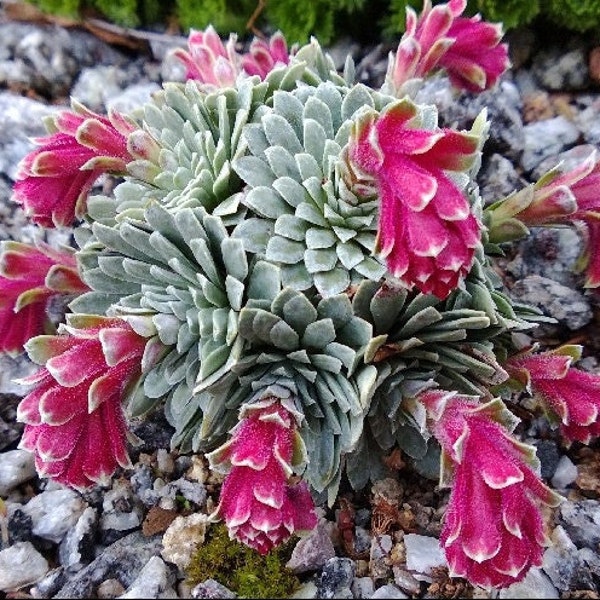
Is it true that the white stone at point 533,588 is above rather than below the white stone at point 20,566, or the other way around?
above

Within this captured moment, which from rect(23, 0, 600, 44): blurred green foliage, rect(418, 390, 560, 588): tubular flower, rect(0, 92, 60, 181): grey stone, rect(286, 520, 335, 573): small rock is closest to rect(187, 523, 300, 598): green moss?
rect(286, 520, 335, 573): small rock

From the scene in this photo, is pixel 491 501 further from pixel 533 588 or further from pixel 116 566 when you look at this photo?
pixel 116 566

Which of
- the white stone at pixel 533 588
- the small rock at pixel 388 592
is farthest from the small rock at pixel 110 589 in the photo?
the white stone at pixel 533 588

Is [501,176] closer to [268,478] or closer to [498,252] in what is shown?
[498,252]

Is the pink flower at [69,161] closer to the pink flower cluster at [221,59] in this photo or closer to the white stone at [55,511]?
the pink flower cluster at [221,59]

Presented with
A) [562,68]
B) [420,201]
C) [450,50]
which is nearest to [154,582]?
[420,201]

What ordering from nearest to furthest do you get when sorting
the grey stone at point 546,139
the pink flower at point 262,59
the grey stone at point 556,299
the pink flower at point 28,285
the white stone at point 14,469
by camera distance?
the pink flower at point 28,285, the white stone at point 14,469, the grey stone at point 556,299, the pink flower at point 262,59, the grey stone at point 546,139

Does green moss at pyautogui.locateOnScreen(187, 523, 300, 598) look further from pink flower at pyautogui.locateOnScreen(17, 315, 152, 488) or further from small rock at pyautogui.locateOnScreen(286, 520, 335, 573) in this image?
pink flower at pyautogui.locateOnScreen(17, 315, 152, 488)
